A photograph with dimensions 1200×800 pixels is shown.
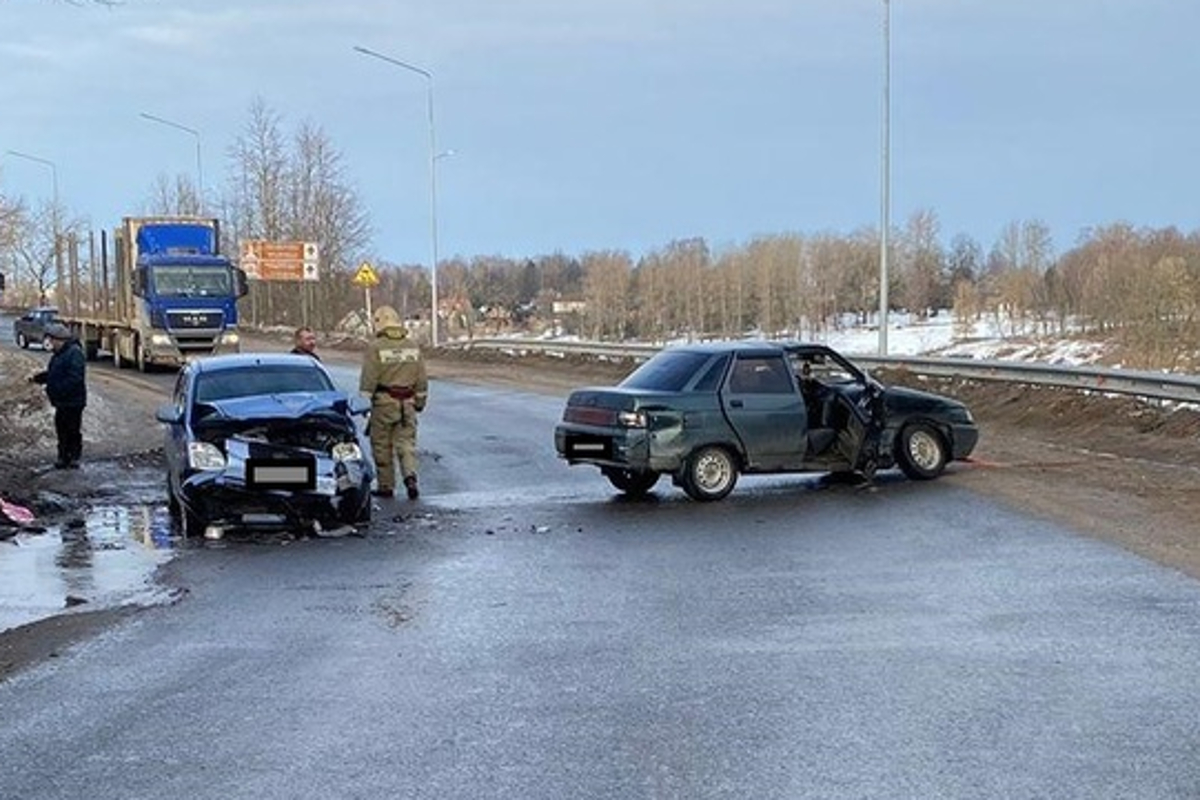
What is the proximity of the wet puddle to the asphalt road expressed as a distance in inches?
17.8

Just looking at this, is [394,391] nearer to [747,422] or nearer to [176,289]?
[747,422]

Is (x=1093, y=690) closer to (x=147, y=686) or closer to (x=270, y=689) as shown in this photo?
(x=270, y=689)

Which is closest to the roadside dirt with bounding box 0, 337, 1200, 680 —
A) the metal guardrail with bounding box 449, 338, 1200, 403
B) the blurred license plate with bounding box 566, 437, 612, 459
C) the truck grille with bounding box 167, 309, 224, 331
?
the metal guardrail with bounding box 449, 338, 1200, 403

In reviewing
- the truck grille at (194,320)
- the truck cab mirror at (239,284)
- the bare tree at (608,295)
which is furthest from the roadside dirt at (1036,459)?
the bare tree at (608,295)

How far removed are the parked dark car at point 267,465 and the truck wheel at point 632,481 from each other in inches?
118

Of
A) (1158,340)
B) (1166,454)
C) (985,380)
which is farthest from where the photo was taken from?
(1158,340)

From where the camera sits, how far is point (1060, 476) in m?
15.5

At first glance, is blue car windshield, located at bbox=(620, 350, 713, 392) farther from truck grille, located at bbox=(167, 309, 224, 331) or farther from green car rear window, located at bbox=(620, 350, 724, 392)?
truck grille, located at bbox=(167, 309, 224, 331)

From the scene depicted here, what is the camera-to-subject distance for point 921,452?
15.2 meters

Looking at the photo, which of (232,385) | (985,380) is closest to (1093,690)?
(232,385)

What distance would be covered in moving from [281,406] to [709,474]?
13.8 ft

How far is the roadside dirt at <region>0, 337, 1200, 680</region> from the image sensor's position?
11008 millimetres

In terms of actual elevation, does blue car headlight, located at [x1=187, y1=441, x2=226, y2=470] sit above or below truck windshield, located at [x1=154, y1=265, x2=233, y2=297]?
below

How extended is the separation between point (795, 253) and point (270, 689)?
103 m
